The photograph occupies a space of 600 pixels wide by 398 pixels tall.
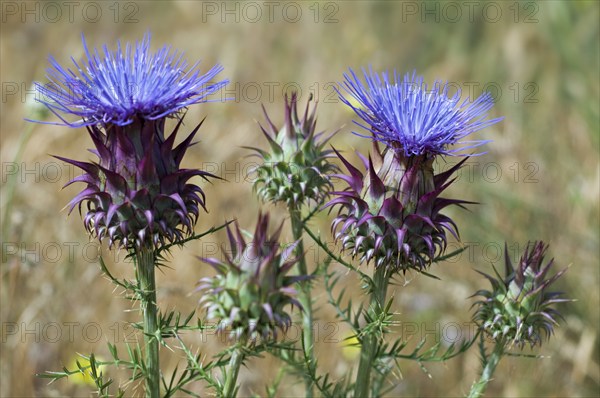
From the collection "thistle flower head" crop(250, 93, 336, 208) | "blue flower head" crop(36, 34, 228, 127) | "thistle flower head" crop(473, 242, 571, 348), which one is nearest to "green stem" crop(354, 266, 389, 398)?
"thistle flower head" crop(473, 242, 571, 348)

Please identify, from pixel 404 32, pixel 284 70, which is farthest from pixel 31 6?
pixel 404 32

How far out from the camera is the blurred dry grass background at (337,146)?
4707 mm

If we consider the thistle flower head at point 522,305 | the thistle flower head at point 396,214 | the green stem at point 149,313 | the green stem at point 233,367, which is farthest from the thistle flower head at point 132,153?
the thistle flower head at point 522,305

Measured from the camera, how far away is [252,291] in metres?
2.57

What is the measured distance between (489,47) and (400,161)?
22.3ft

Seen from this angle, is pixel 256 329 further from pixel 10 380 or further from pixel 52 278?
pixel 52 278

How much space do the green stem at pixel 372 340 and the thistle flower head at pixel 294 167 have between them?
53 centimetres

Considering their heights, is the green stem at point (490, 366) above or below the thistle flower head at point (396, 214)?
below

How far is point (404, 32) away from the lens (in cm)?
1011

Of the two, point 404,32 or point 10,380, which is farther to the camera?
point 404,32

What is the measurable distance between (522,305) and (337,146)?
3815mm

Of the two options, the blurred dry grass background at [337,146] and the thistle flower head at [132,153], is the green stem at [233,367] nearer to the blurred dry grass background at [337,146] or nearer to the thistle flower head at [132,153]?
the thistle flower head at [132,153]

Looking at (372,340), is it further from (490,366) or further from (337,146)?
(337,146)

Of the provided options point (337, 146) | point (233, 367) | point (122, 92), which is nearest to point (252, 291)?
point (233, 367)
